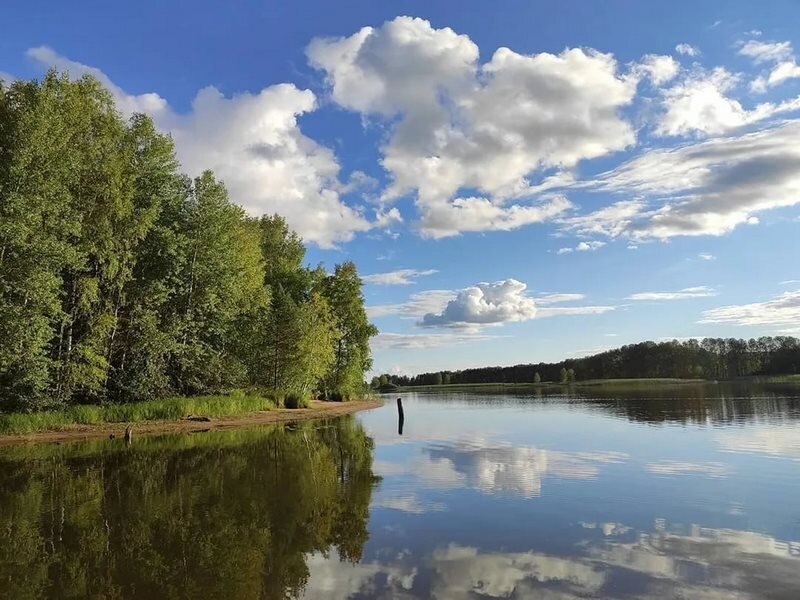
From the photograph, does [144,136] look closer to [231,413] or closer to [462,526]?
[231,413]

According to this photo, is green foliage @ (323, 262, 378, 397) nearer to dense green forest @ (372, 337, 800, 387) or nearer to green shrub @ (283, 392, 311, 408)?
green shrub @ (283, 392, 311, 408)

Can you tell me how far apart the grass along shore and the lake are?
3943 mm

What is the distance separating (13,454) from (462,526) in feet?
63.8

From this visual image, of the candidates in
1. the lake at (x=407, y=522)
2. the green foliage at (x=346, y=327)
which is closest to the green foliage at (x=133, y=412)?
the lake at (x=407, y=522)

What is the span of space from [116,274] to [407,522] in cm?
2823

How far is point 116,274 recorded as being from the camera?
33875mm

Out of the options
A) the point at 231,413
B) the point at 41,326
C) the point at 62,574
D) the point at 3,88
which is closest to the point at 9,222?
the point at 41,326

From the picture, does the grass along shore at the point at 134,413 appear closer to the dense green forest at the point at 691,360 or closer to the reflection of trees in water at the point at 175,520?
the reflection of trees in water at the point at 175,520

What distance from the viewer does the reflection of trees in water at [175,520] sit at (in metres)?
8.45

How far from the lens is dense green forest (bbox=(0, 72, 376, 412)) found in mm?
26156

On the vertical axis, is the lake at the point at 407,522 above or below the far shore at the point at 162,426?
below

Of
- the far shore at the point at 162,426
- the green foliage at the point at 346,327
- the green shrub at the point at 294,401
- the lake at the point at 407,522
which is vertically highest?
the green foliage at the point at 346,327

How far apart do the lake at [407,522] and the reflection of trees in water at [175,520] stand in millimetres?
53

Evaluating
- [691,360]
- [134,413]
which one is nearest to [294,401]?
[134,413]
